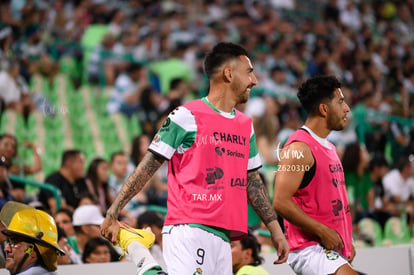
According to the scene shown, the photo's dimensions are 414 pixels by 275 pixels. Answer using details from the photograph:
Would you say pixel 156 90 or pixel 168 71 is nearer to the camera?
pixel 156 90

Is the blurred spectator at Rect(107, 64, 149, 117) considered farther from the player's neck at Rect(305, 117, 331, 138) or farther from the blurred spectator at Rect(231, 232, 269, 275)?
the player's neck at Rect(305, 117, 331, 138)

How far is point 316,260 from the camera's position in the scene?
443 cm

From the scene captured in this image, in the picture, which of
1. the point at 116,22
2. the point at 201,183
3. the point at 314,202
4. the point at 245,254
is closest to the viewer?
the point at 201,183

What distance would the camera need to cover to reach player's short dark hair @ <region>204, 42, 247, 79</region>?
4.23 m

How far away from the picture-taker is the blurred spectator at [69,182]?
7555 millimetres

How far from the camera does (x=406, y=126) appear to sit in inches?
490

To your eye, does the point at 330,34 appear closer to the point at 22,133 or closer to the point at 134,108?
the point at 134,108

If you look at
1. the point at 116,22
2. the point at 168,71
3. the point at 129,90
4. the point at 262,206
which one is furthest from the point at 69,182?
the point at 116,22

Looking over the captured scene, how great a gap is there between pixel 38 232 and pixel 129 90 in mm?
7991

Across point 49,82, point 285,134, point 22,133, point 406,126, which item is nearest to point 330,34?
point 406,126

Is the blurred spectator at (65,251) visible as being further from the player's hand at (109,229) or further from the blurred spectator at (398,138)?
the blurred spectator at (398,138)

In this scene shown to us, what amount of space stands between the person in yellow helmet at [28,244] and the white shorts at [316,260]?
1.49 metres

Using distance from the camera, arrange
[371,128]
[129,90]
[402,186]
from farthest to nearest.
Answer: [129,90]
[371,128]
[402,186]

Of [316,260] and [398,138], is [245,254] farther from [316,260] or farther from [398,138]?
[398,138]
